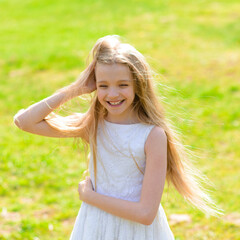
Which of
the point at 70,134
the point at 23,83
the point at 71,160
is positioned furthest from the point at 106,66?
the point at 23,83

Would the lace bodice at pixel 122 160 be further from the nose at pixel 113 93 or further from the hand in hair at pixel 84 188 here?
the nose at pixel 113 93

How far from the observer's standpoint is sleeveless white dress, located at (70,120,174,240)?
222 cm

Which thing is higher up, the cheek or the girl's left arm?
the cheek

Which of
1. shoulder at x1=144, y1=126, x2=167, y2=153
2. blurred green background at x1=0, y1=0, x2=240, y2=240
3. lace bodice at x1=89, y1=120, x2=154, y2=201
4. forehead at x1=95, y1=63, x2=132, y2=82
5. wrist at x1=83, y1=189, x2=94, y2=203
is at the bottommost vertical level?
blurred green background at x1=0, y1=0, x2=240, y2=240

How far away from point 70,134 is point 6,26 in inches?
429

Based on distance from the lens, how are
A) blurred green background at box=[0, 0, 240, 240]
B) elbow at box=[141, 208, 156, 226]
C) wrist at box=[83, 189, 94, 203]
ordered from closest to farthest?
1. elbow at box=[141, 208, 156, 226]
2. wrist at box=[83, 189, 94, 203]
3. blurred green background at box=[0, 0, 240, 240]

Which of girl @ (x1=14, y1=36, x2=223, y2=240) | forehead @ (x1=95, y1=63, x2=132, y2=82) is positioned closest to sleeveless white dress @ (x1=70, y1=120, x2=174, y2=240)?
girl @ (x1=14, y1=36, x2=223, y2=240)

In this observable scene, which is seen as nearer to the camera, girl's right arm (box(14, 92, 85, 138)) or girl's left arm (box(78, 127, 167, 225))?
girl's left arm (box(78, 127, 167, 225))

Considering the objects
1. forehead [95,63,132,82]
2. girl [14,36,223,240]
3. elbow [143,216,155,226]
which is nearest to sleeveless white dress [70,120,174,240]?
girl [14,36,223,240]

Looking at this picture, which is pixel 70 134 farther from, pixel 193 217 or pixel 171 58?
pixel 171 58

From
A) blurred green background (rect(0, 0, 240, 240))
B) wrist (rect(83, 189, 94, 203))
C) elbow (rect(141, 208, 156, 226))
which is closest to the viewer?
elbow (rect(141, 208, 156, 226))

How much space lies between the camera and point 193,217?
13.3 feet

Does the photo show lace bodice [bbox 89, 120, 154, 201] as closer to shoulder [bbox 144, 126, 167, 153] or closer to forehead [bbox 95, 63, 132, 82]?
shoulder [bbox 144, 126, 167, 153]

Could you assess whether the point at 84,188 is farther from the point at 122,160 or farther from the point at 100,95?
the point at 100,95
